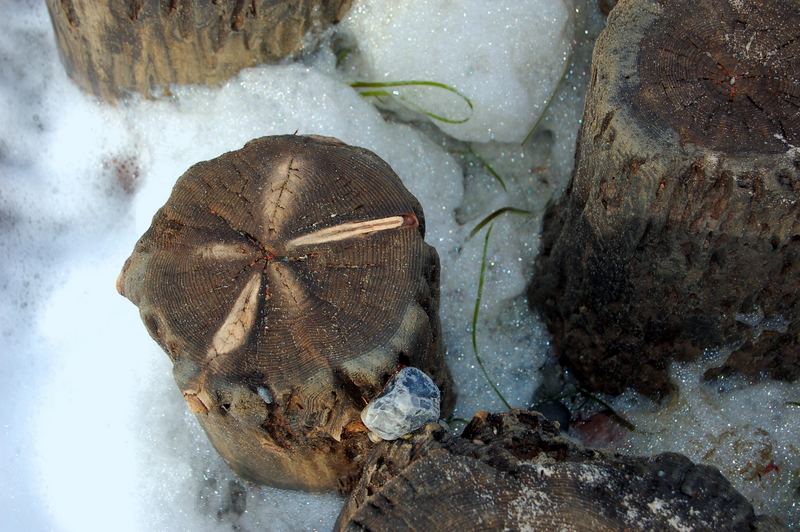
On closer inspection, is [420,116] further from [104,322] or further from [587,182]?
[104,322]

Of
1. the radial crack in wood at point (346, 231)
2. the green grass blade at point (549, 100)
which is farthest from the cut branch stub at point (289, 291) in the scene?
the green grass blade at point (549, 100)

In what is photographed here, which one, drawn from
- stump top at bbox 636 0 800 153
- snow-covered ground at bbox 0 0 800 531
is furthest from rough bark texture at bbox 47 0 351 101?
stump top at bbox 636 0 800 153

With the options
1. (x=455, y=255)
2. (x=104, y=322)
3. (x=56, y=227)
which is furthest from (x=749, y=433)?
(x=56, y=227)

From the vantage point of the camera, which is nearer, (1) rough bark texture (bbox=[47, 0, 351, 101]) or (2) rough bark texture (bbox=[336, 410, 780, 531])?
(2) rough bark texture (bbox=[336, 410, 780, 531])

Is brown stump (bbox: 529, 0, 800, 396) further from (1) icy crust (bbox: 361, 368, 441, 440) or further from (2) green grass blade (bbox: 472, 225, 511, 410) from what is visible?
(1) icy crust (bbox: 361, 368, 441, 440)

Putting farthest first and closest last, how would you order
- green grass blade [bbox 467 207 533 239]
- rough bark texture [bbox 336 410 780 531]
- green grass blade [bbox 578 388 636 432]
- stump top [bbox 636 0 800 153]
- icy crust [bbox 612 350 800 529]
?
green grass blade [bbox 467 207 533 239] → green grass blade [bbox 578 388 636 432] → icy crust [bbox 612 350 800 529] → stump top [bbox 636 0 800 153] → rough bark texture [bbox 336 410 780 531]

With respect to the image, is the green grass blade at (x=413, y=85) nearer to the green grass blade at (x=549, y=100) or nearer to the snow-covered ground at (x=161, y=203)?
the snow-covered ground at (x=161, y=203)

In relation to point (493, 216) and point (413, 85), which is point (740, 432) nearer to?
point (493, 216)
